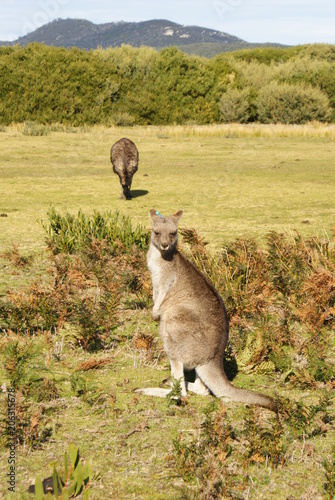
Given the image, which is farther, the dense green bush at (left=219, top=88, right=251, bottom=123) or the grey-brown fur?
the dense green bush at (left=219, top=88, right=251, bottom=123)

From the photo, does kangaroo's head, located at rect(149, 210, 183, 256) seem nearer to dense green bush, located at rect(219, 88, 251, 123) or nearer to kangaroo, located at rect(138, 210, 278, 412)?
kangaroo, located at rect(138, 210, 278, 412)

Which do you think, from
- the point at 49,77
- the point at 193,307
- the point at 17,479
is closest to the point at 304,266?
Result: the point at 193,307

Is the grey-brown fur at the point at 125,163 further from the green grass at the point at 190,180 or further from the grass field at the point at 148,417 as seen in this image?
the grass field at the point at 148,417

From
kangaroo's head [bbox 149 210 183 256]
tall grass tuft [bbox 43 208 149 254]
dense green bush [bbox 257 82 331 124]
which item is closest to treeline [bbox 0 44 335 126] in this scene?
dense green bush [bbox 257 82 331 124]

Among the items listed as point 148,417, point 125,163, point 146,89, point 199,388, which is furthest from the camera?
point 146,89

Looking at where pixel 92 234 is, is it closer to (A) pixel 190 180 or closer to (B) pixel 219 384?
(B) pixel 219 384

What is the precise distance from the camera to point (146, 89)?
3503 centimetres

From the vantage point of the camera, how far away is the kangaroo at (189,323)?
4352 mm

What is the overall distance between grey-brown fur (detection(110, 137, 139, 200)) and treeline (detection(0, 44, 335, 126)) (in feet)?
63.8

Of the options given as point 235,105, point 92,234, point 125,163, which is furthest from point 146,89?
point 92,234

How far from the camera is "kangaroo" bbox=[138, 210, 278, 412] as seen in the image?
435cm

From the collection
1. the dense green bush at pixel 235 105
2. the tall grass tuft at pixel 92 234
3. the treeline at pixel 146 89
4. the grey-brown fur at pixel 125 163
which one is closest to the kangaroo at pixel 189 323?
the tall grass tuft at pixel 92 234

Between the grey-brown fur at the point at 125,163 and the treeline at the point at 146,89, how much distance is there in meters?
19.5

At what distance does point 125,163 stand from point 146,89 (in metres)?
23.3
